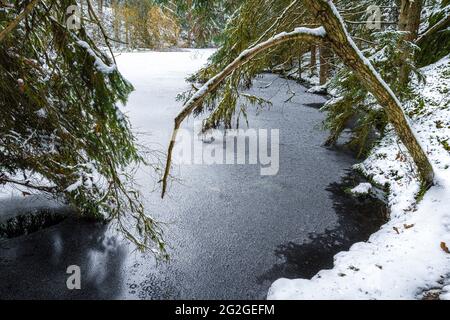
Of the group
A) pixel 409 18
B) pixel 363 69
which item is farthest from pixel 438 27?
pixel 363 69

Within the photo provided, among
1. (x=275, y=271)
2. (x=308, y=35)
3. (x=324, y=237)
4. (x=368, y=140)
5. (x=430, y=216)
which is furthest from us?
(x=368, y=140)

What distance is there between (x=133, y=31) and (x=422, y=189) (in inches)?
1106

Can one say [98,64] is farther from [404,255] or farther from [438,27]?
[438,27]

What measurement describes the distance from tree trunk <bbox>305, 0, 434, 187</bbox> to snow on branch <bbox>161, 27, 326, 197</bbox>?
0.14 meters

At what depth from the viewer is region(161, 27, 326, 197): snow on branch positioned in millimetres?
2334

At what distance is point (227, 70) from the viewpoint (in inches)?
99.7

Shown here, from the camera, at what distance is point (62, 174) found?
4.35m

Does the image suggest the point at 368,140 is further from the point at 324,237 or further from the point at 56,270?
the point at 56,270

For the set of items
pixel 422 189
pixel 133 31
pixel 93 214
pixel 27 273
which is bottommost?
pixel 27 273

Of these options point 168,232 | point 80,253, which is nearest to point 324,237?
point 168,232

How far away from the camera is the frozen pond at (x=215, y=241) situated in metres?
4.19

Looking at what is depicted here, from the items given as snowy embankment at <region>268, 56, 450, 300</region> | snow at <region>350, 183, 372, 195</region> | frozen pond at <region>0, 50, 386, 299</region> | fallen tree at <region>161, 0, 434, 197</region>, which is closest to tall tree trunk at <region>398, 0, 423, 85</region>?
snowy embankment at <region>268, 56, 450, 300</region>
